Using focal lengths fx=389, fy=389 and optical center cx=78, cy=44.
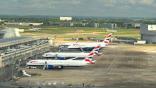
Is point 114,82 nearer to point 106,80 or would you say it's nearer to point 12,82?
point 106,80

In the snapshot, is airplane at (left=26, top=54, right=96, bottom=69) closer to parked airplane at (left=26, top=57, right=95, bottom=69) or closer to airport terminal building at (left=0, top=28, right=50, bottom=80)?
parked airplane at (left=26, top=57, right=95, bottom=69)

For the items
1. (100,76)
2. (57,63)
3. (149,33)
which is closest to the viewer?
(100,76)

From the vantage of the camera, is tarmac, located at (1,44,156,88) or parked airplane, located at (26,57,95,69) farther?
parked airplane, located at (26,57,95,69)

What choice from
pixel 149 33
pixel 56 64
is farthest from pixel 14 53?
pixel 149 33

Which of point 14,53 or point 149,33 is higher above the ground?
point 14,53

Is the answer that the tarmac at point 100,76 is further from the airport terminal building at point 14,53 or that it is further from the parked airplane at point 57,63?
the airport terminal building at point 14,53

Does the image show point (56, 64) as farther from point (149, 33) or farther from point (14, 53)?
point (149, 33)

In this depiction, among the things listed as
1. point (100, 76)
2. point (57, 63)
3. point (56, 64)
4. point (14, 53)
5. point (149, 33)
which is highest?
point (14, 53)

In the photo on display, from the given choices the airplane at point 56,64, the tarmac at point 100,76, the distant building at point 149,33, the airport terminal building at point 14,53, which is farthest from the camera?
the distant building at point 149,33

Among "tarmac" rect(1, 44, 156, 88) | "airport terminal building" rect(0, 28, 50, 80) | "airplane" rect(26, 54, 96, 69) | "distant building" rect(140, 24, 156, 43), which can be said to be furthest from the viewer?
"distant building" rect(140, 24, 156, 43)

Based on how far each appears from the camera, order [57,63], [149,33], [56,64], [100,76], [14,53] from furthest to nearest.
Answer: [149,33] < [14,53] < [57,63] < [56,64] < [100,76]

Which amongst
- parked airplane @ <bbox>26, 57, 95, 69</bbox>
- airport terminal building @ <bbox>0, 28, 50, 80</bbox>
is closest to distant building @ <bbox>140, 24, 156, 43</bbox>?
airport terminal building @ <bbox>0, 28, 50, 80</bbox>

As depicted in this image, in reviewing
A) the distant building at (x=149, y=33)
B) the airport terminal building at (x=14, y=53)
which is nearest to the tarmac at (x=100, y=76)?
the airport terminal building at (x=14, y=53)

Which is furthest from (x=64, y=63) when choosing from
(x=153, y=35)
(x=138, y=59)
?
(x=153, y=35)
